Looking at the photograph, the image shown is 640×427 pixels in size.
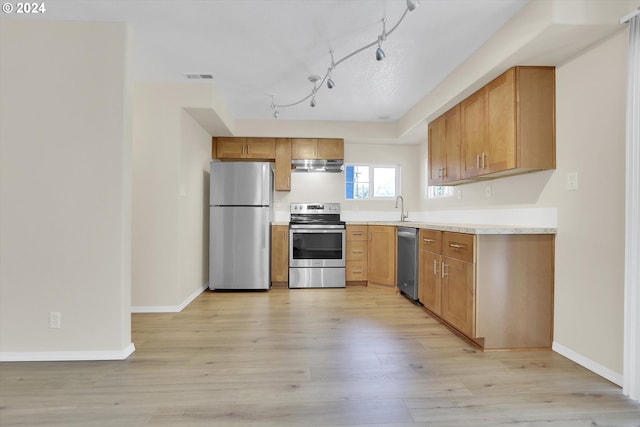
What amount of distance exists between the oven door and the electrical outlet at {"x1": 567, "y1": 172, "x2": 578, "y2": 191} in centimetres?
276

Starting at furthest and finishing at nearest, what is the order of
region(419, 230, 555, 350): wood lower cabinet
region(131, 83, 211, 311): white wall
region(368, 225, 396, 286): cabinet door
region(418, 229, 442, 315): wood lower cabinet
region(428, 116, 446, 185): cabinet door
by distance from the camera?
region(368, 225, 396, 286): cabinet door < region(428, 116, 446, 185): cabinet door < region(131, 83, 211, 311): white wall < region(418, 229, 442, 315): wood lower cabinet < region(419, 230, 555, 350): wood lower cabinet

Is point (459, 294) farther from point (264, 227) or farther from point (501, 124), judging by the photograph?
point (264, 227)

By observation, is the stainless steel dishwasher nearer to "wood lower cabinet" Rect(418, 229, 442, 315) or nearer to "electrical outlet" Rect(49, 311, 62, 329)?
"wood lower cabinet" Rect(418, 229, 442, 315)

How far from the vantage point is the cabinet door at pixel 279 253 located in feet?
14.7

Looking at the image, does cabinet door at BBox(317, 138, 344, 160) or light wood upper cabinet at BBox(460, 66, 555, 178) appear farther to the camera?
cabinet door at BBox(317, 138, 344, 160)

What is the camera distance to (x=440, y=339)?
2.58 m

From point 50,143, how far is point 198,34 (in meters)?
1.32

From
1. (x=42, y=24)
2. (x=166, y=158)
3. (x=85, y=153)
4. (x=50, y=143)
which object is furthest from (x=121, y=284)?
(x=42, y=24)

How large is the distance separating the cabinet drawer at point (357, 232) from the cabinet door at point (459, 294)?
178cm

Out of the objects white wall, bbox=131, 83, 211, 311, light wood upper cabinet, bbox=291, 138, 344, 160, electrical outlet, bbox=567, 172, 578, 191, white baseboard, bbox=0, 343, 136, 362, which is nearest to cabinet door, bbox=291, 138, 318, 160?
light wood upper cabinet, bbox=291, 138, 344, 160

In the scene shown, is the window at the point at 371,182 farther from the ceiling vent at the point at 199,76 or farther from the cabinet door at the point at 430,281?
the ceiling vent at the point at 199,76

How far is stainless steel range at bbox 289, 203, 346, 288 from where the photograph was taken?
4.46 metres

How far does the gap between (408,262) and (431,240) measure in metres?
0.70

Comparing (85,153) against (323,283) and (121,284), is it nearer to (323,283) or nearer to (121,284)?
(121,284)
